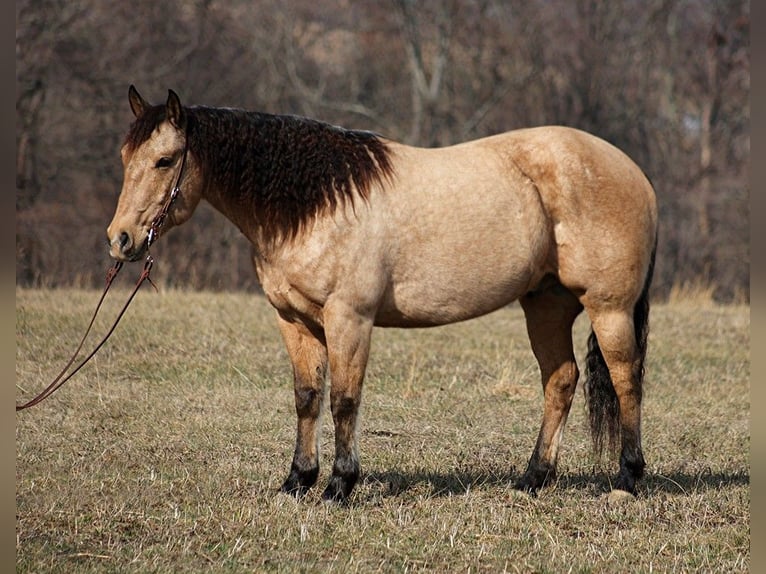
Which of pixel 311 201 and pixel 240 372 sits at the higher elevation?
pixel 311 201

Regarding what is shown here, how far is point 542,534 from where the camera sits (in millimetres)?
5293

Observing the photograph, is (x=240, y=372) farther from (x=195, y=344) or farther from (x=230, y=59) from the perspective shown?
(x=230, y=59)

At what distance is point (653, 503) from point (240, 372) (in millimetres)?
4403

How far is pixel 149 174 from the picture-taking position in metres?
5.44

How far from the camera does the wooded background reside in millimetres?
23703

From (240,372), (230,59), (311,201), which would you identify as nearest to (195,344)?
(240,372)

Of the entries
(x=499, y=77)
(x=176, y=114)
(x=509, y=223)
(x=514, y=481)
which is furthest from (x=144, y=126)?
(x=499, y=77)

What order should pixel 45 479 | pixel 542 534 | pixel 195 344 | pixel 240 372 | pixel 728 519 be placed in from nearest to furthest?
pixel 542 534
pixel 728 519
pixel 45 479
pixel 240 372
pixel 195 344

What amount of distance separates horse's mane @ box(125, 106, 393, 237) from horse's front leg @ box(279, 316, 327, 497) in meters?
0.64

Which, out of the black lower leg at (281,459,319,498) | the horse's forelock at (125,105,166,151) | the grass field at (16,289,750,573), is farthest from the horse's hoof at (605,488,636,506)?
the horse's forelock at (125,105,166,151)

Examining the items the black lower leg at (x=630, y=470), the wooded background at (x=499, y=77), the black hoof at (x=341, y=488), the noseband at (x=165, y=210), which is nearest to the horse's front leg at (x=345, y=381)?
the black hoof at (x=341, y=488)

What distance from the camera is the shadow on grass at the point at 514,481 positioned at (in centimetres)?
615

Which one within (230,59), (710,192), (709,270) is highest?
(230,59)

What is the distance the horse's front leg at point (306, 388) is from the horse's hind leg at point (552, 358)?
1.36 m
